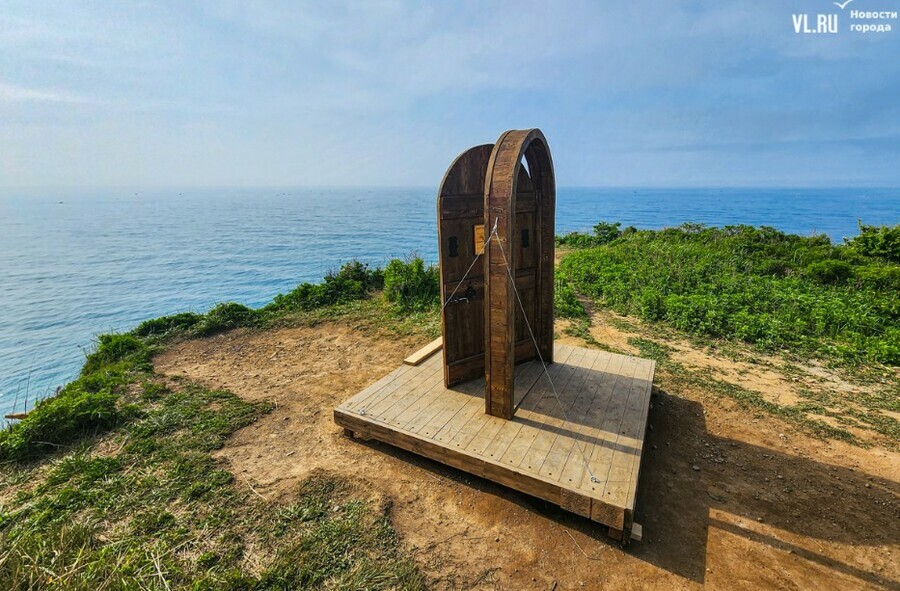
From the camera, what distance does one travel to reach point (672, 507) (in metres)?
3.92

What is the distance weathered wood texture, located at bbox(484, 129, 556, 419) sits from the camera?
4.12 meters

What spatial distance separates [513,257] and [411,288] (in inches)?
266

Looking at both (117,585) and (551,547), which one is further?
(551,547)

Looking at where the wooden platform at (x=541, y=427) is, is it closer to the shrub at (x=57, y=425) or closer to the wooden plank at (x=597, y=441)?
the wooden plank at (x=597, y=441)

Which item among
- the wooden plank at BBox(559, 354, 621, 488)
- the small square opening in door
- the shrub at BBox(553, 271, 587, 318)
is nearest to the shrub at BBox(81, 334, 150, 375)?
the small square opening in door

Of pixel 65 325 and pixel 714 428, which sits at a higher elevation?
pixel 714 428

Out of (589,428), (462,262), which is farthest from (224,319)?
(589,428)

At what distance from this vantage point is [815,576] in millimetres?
3188

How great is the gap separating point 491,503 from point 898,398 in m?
6.48

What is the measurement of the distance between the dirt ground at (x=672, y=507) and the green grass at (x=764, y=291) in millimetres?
2299

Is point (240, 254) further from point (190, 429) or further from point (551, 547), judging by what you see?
point (551, 547)

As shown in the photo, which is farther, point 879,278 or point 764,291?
point 879,278

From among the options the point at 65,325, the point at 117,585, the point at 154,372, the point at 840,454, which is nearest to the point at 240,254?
the point at 65,325

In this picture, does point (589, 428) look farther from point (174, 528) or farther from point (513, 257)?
point (174, 528)
